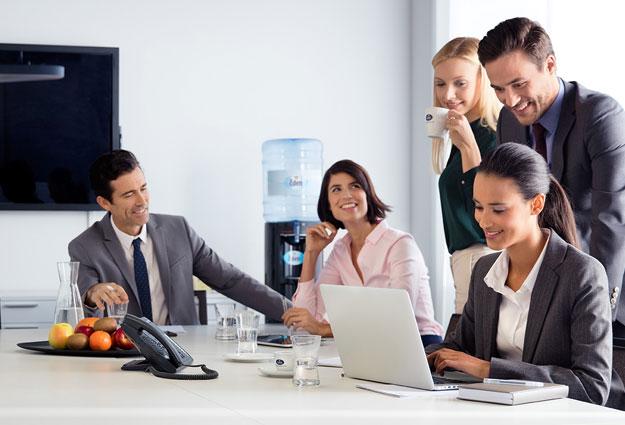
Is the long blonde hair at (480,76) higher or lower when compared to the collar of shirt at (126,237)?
higher

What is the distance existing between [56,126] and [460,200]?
3.07 metres

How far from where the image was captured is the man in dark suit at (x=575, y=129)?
8.85ft

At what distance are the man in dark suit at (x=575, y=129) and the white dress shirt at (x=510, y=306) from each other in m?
0.31

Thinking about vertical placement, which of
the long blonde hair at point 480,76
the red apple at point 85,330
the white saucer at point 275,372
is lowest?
the white saucer at point 275,372

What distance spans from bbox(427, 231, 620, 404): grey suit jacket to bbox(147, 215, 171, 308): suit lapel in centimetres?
170

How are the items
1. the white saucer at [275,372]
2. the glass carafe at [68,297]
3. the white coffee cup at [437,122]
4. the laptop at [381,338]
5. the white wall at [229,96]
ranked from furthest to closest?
the white wall at [229,96] → the white coffee cup at [437,122] → the glass carafe at [68,297] → the white saucer at [275,372] → the laptop at [381,338]

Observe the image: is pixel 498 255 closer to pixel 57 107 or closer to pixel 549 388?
pixel 549 388

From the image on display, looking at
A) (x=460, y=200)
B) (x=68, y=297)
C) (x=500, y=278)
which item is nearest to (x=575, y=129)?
(x=500, y=278)

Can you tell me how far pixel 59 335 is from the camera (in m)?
3.02

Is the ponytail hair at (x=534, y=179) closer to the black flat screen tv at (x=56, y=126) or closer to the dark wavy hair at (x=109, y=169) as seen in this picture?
the dark wavy hair at (x=109, y=169)

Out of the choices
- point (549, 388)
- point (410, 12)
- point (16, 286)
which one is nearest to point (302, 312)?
point (549, 388)

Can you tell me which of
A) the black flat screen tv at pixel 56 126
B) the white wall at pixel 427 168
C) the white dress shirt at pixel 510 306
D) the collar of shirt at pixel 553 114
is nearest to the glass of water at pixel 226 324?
the white dress shirt at pixel 510 306

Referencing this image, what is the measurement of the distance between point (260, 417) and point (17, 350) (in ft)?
4.63

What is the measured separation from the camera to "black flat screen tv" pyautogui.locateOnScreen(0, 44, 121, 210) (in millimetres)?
5824
